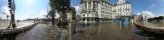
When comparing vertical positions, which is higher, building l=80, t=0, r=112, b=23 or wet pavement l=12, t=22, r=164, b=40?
building l=80, t=0, r=112, b=23

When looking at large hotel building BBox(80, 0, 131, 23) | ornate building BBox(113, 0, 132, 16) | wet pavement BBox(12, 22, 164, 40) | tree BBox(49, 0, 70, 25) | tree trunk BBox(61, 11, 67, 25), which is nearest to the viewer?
wet pavement BBox(12, 22, 164, 40)

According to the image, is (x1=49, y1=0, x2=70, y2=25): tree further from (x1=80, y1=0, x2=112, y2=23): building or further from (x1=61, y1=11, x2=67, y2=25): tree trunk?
(x1=80, y1=0, x2=112, y2=23): building

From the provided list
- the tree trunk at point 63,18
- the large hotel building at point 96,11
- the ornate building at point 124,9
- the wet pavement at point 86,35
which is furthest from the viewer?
the large hotel building at point 96,11

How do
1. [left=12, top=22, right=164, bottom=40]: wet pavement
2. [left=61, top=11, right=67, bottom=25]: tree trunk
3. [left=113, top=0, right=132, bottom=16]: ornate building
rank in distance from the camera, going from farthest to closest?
[left=113, top=0, right=132, bottom=16]: ornate building, [left=61, top=11, right=67, bottom=25]: tree trunk, [left=12, top=22, right=164, bottom=40]: wet pavement

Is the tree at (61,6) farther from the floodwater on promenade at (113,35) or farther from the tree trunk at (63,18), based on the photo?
the floodwater on promenade at (113,35)

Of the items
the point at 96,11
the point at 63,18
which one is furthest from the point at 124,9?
the point at 96,11

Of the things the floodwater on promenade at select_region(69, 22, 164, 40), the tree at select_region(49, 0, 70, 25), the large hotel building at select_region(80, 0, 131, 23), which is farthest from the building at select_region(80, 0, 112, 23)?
the floodwater on promenade at select_region(69, 22, 164, 40)

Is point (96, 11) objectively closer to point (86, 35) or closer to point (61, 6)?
point (61, 6)

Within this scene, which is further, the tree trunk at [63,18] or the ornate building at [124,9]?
the ornate building at [124,9]

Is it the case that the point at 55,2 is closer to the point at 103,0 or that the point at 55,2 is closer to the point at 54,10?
the point at 54,10

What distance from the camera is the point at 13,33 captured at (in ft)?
68.4

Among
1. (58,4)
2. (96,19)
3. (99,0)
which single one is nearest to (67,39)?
(58,4)

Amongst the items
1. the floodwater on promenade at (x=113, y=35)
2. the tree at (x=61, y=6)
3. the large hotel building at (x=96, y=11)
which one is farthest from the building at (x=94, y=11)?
the floodwater on promenade at (x=113, y=35)

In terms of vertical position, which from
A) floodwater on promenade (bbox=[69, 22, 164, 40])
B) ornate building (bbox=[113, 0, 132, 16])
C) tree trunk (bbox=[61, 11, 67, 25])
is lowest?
floodwater on promenade (bbox=[69, 22, 164, 40])
